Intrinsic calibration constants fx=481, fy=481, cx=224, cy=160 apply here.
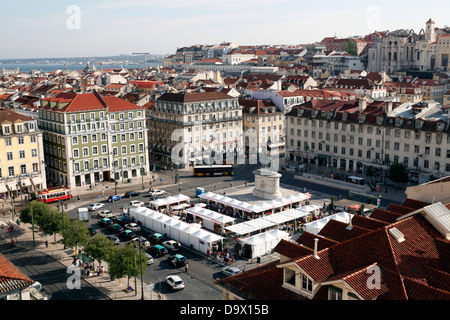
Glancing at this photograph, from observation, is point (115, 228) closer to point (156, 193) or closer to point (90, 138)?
point (156, 193)

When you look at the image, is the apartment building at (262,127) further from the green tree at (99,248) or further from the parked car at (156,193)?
the green tree at (99,248)

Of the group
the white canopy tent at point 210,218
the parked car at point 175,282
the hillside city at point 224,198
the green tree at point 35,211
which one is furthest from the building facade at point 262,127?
the parked car at point 175,282

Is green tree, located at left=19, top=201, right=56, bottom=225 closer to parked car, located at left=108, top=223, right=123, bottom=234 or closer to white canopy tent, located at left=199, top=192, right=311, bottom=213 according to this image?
parked car, located at left=108, top=223, right=123, bottom=234

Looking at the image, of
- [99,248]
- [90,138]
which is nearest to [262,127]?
[90,138]

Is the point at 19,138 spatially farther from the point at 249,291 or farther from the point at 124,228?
the point at 249,291

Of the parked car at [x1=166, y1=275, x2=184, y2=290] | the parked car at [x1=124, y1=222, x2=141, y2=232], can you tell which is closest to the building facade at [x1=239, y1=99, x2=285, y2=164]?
the parked car at [x1=124, y1=222, x2=141, y2=232]
